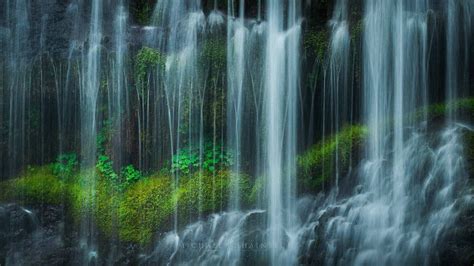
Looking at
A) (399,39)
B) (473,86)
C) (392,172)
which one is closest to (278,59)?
(399,39)

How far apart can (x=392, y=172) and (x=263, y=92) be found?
248 centimetres

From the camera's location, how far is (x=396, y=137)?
27.9 ft

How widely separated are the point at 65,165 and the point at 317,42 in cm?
483

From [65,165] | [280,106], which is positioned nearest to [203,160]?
[280,106]

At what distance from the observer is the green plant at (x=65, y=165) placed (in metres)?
9.16

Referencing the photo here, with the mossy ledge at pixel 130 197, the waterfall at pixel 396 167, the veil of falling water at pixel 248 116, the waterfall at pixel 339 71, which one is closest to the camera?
the waterfall at pixel 396 167

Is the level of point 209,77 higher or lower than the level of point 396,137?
higher

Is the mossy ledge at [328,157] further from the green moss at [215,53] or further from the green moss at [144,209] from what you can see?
the green moss at [144,209]

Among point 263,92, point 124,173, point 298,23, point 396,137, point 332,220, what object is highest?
point 298,23

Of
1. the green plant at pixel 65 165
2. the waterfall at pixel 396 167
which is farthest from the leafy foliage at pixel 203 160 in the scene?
Answer: the waterfall at pixel 396 167

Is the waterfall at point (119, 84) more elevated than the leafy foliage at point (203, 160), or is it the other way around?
the waterfall at point (119, 84)

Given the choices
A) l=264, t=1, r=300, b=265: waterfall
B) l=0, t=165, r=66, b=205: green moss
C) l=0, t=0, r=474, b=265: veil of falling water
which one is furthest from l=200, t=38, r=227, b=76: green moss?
l=0, t=165, r=66, b=205: green moss

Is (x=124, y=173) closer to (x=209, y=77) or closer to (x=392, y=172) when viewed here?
(x=209, y=77)

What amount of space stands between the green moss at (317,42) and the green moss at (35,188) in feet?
15.9
